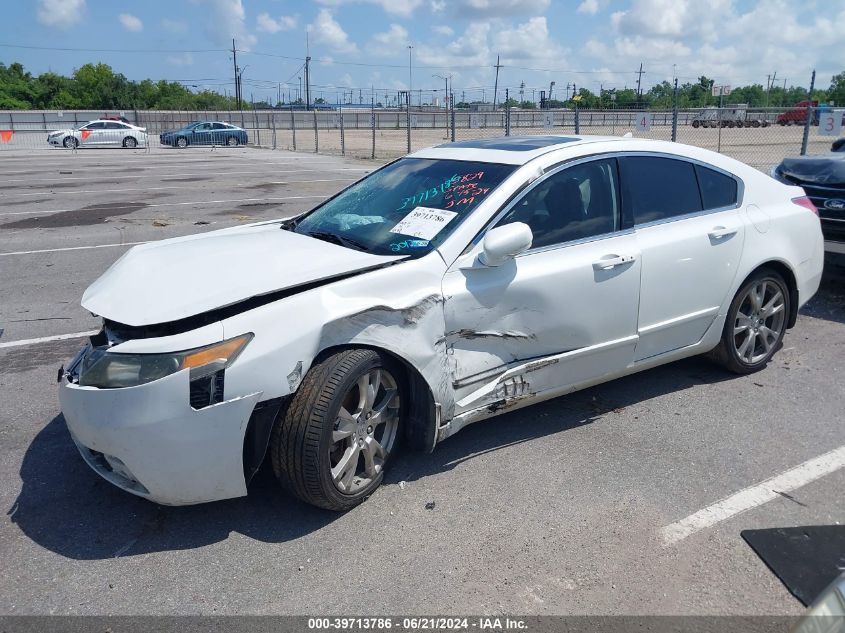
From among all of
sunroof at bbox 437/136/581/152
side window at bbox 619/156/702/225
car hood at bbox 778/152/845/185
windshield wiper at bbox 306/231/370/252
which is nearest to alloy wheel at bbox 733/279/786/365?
side window at bbox 619/156/702/225

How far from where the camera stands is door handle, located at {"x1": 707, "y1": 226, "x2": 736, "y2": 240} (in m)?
4.48

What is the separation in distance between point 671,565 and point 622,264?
5.64ft

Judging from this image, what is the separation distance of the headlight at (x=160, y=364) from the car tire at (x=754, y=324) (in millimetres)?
3363

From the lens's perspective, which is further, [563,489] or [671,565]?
[563,489]

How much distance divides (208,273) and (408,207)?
1.22 meters

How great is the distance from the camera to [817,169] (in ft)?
22.5

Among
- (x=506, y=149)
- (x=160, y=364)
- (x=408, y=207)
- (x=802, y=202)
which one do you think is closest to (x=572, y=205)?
(x=506, y=149)

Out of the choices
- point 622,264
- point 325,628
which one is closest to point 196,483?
point 325,628

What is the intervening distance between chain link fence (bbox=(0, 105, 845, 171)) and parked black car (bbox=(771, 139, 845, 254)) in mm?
8045

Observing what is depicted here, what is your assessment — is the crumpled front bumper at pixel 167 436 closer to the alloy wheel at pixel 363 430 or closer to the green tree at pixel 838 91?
the alloy wheel at pixel 363 430

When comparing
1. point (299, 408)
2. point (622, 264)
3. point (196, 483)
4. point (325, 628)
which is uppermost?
point (622, 264)

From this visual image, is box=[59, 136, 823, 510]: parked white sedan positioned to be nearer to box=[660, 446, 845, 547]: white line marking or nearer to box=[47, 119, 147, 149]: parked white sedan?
box=[660, 446, 845, 547]: white line marking

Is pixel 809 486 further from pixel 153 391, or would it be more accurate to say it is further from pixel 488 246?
pixel 153 391

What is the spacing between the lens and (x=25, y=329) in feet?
19.9
